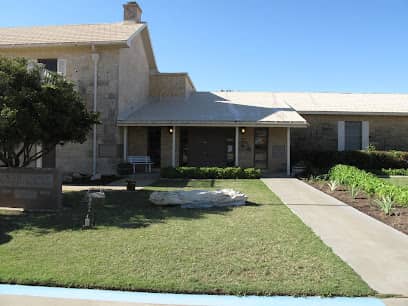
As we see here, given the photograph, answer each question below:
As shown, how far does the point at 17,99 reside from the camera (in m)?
9.24

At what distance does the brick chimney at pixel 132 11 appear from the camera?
798 inches

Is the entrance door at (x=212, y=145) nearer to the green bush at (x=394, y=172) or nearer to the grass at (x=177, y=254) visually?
the green bush at (x=394, y=172)

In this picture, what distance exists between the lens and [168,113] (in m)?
18.9

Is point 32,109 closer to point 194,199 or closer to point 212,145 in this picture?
point 194,199

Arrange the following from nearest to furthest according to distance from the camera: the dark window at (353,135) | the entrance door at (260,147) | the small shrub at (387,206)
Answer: the small shrub at (387,206)
the entrance door at (260,147)
the dark window at (353,135)

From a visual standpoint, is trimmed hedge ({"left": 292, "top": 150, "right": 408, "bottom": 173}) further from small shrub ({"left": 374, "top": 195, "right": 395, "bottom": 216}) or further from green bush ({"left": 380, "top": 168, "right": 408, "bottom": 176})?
small shrub ({"left": 374, "top": 195, "right": 395, "bottom": 216})

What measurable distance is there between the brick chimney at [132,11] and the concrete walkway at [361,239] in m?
13.9

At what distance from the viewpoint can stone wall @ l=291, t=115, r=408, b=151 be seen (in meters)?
20.9

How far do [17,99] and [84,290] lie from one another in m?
6.53

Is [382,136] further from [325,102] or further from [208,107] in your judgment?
[208,107]

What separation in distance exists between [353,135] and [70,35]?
1548 centimetres

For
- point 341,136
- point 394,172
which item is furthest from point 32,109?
point 341,136

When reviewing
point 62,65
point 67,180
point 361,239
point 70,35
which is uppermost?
point 70,35

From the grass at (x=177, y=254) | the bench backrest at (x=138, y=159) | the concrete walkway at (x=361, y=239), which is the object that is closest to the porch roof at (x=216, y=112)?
the bench backrest at (x=138, y=159)
